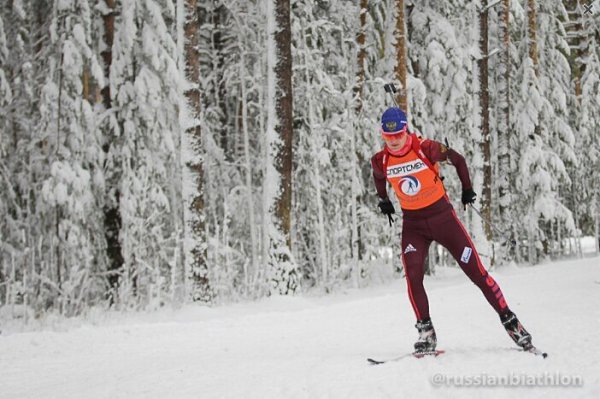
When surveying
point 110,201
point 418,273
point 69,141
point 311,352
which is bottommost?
point 311,352

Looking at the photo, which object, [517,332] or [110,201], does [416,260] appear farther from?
[110,201]

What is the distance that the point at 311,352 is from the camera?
225 inches

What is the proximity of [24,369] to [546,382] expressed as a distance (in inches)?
180

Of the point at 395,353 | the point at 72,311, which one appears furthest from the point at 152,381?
the point at 72,311

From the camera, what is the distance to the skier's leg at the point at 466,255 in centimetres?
500

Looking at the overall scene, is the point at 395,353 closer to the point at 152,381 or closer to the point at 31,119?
the point at 152,381

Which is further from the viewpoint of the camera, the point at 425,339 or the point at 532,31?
the point at 532,31

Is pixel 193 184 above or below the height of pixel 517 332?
above

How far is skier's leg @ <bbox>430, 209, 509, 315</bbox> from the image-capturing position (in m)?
5.00

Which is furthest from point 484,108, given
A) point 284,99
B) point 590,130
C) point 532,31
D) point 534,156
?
point 590,130

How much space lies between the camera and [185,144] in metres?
10.2

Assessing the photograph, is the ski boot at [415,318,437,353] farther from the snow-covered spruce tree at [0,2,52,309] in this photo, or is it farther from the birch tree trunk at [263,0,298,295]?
the snow-covered spruce tree at [0,2,52,309]
